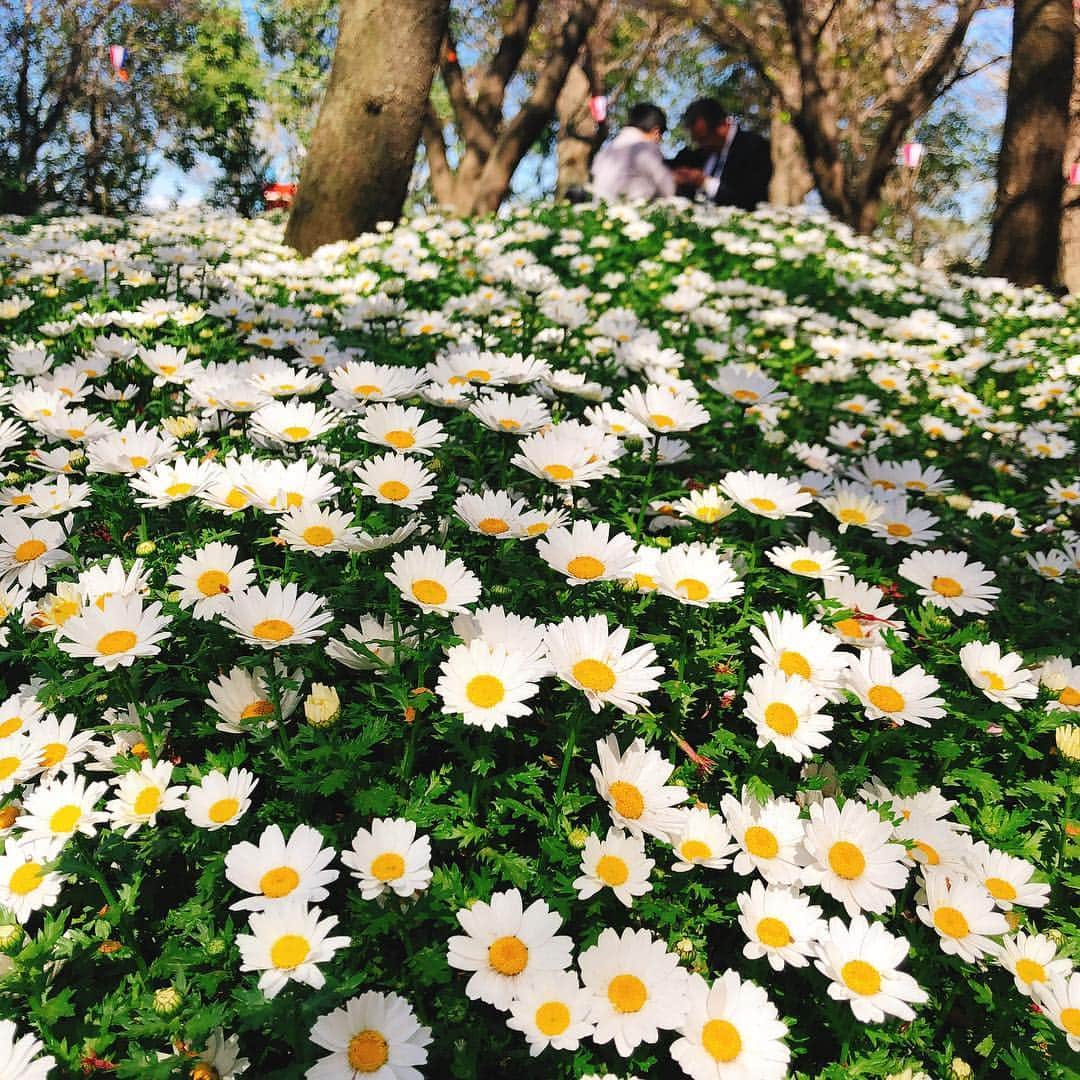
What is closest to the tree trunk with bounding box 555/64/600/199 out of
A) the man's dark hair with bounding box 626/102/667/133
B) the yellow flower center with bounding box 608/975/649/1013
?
the man's dark hair with bounding box 626/102/667/133

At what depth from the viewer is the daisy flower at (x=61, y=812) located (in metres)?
1.06

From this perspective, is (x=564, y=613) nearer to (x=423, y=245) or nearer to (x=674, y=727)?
(x=674, y=727)

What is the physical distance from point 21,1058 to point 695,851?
0.90m

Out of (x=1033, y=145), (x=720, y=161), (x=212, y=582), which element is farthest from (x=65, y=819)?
(x=720, y=161)

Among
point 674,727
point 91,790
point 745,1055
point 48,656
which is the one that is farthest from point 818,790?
point 48,656

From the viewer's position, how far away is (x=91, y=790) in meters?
1.11

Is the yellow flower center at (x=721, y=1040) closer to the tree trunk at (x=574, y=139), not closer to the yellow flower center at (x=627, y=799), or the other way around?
the yellow flower center at (x=627, y=799)

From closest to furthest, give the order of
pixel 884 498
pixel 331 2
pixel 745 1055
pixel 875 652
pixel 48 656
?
pixel 745 1055
pixel 48 656
pixel 875 652
pixel 884 498
pixel 331 2

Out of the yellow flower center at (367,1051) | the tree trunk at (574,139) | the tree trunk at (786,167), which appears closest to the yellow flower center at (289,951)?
the yellow flower center at (367,1051)

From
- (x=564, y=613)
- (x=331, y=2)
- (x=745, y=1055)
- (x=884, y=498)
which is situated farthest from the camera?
(x=331, y=2)

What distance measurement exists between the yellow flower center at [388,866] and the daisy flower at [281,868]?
6cm

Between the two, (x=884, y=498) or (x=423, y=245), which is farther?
(x=423, y=245)

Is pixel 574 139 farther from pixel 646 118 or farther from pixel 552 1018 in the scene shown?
pixel 552 1018

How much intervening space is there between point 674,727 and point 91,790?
96 cm
